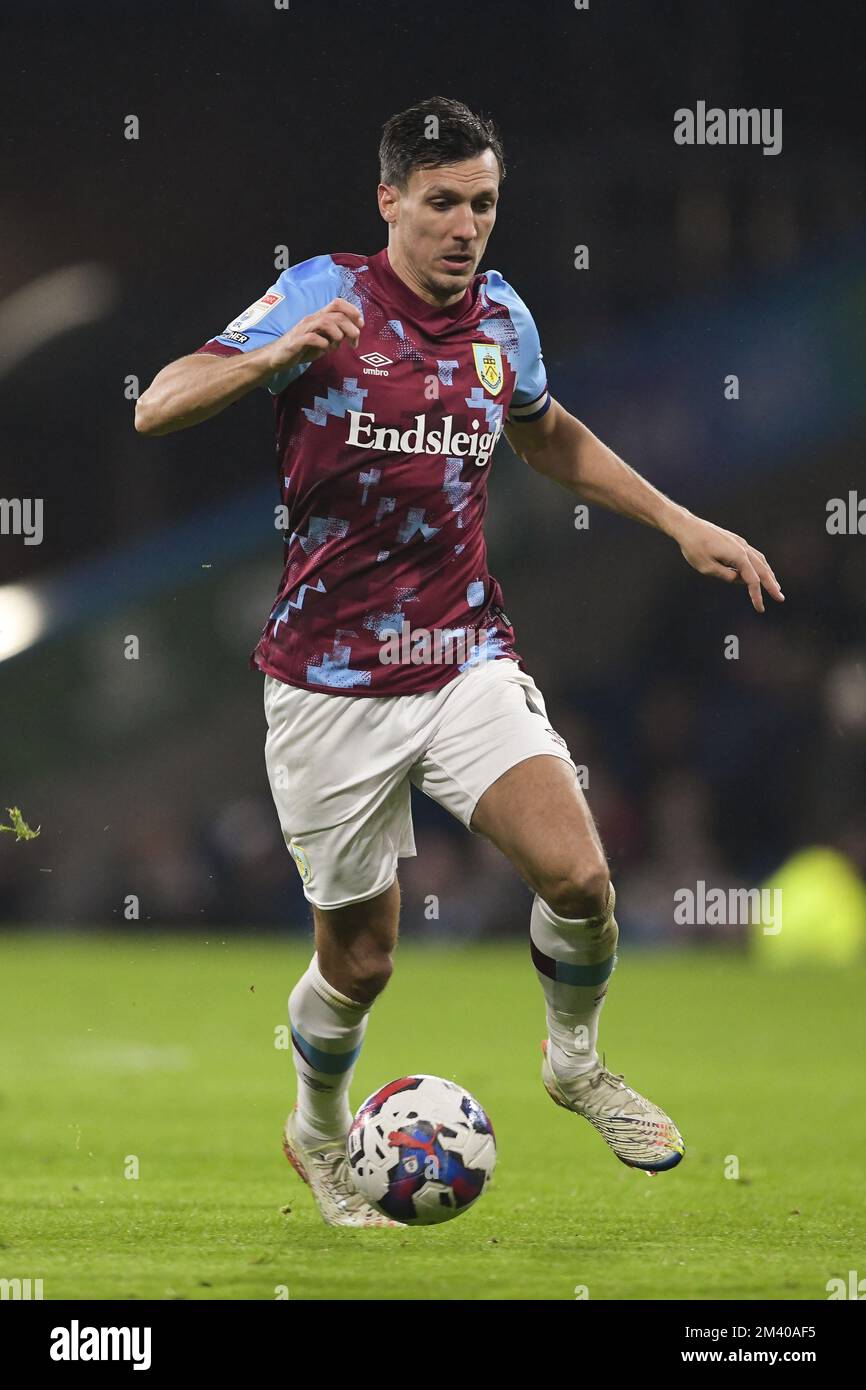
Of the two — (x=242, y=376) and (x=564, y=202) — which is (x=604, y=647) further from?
(x=242, y=376)

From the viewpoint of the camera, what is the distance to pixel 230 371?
4.24 meters

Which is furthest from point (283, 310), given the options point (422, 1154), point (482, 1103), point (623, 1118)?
point (482, 1103)

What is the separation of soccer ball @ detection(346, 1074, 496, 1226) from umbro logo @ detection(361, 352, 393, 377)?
5.90ft

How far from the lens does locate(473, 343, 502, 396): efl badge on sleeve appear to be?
16.4 feet

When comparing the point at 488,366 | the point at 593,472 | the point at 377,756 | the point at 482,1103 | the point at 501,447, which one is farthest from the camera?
the point at 501,447

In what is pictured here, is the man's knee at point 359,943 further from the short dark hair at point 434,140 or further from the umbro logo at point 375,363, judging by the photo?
the short dark hair at point 434,140

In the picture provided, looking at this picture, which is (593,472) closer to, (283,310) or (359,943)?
(283,310)

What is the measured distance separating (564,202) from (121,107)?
3519mm

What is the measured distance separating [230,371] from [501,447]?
429 inches

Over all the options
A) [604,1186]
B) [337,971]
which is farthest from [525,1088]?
[337,971]

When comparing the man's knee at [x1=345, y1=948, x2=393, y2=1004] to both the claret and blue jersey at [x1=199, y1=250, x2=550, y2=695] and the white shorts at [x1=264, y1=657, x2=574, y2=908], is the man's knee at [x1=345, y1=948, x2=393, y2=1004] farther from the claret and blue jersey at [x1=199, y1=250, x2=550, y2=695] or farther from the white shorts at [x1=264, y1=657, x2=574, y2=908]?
the claret and blue jersey at [x1=199, y1=250, x2=550, y2=695]

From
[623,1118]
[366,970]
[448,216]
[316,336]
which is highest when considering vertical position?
[448,216]

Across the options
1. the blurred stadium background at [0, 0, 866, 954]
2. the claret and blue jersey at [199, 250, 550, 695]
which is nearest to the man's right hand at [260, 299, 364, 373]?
the claret and blue jersey at [199, 250, 550, 695]

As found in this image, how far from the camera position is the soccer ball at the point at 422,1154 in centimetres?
454
